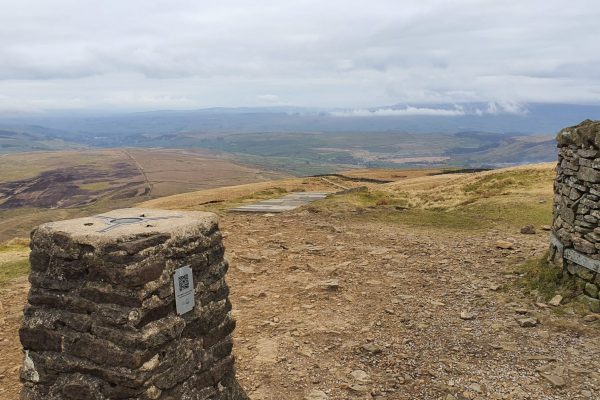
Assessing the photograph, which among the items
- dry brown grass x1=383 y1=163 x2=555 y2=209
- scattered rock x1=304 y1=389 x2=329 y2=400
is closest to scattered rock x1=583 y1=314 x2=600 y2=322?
scattered rock x1=304 y1=389 x2=329 y2=400

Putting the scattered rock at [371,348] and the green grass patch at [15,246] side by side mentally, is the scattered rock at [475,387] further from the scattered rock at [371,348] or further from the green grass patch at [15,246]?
the green grass patch at [15,246]

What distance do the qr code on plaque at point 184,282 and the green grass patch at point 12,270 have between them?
11.1m

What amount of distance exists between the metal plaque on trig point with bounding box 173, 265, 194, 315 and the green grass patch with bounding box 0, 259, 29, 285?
11.1m

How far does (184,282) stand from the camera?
6.80 metres

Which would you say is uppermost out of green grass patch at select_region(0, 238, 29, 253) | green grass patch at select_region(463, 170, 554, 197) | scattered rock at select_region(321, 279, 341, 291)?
green grass patch at select_region(463, 170, 554, 197)

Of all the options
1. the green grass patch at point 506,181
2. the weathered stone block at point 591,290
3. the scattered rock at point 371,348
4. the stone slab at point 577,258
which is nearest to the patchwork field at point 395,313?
the scattered rock at point 371,348

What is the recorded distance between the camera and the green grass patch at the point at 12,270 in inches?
607

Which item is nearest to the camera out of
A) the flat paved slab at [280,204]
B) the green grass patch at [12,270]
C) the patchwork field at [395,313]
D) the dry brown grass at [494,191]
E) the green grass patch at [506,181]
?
the patchwork field at [395,313]

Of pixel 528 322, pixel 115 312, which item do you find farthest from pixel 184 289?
pixel 528 322

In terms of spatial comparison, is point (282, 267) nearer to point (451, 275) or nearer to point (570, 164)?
point (451, 275)

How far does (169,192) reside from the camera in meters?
177

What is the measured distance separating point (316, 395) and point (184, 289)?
3811 mm

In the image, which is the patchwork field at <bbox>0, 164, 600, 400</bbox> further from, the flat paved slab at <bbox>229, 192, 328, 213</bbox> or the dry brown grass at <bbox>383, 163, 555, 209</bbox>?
the dry brown grass at <bbox>383, 163, 555, 209</bbox>

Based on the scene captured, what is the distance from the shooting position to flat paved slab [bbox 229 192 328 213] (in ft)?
83.3
